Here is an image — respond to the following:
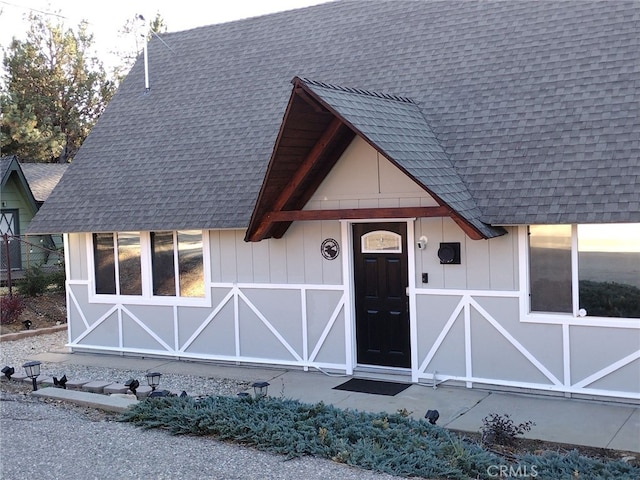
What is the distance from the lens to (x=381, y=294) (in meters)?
10.7

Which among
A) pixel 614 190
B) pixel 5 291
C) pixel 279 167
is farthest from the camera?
pixel 5 291

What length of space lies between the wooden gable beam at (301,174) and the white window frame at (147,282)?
157cm

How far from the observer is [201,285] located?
40.4ft

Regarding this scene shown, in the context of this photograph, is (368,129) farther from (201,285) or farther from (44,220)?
(44,220)

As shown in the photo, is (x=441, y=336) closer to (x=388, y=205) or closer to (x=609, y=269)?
(x=388, y=205)

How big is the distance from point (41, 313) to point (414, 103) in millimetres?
10600

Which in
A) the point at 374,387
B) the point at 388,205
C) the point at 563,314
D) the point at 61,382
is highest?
the point at 388,205

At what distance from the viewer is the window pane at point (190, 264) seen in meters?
12.3

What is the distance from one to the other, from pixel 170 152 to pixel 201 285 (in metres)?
2.64

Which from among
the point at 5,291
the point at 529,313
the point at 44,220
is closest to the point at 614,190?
the point at 529,313

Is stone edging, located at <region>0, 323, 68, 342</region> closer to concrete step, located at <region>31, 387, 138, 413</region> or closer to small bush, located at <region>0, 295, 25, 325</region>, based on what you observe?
small bush, located at <region>0, 295, 25, 325</region>

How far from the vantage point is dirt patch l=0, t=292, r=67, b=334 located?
53.3 ft

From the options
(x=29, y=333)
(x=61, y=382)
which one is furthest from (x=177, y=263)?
(x=29, y=333)

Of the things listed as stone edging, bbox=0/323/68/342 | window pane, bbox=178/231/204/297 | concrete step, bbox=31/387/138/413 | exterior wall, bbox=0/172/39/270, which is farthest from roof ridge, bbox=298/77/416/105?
exterior wall, bbox=0/172/39/270
